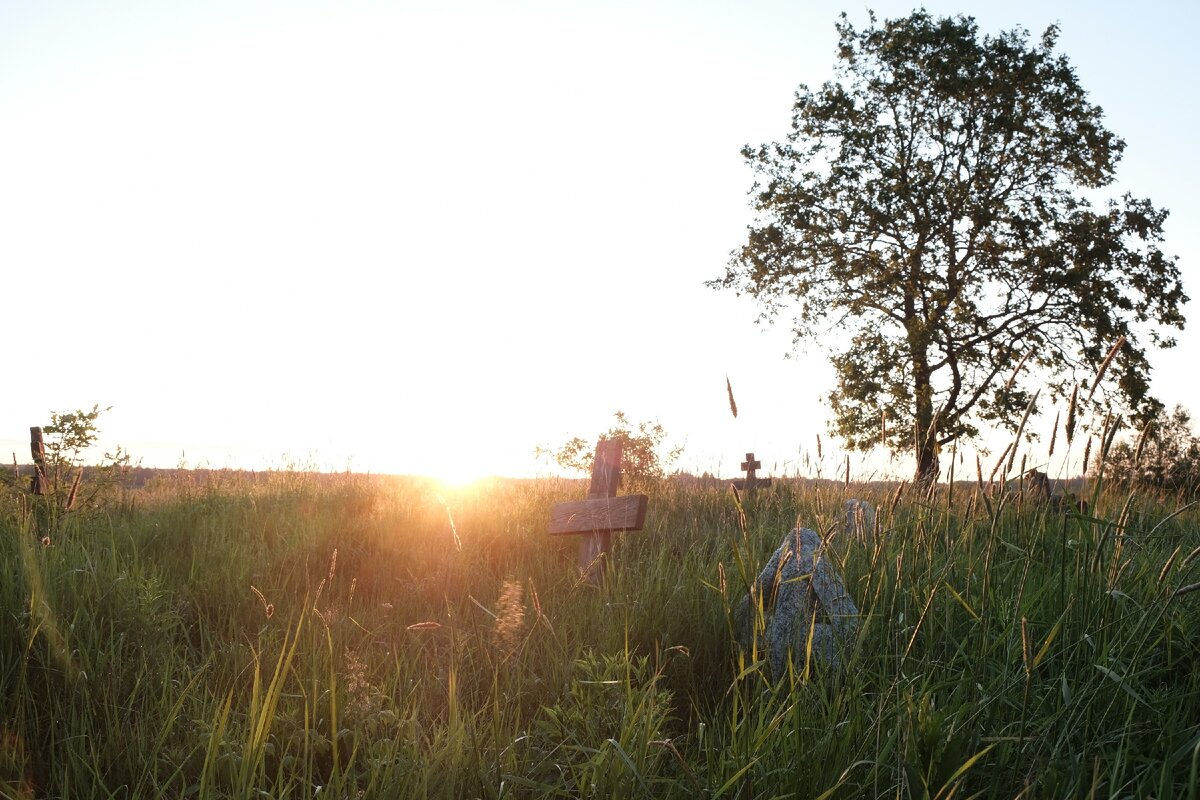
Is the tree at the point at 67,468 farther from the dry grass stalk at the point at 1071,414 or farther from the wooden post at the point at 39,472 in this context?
the dry grass stalk at the point at 1071,414

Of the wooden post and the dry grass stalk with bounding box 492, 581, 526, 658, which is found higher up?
the wooden post

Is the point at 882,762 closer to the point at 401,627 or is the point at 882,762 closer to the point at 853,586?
the point at 853,586

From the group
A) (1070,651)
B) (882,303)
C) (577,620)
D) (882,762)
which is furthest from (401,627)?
(882,303)

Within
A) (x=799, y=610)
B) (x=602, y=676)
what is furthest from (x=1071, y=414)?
(x=602, y=676)

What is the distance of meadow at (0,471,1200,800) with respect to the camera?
83.7 inches

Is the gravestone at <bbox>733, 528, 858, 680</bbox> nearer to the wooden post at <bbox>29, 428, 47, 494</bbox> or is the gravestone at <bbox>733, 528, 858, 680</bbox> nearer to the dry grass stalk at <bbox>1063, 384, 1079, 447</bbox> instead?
the dry grass stalk at <bbox>1063, 384, 1079, 447</bbox>

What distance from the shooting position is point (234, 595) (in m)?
4.51

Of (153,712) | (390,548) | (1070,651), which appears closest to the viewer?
(1070,651)

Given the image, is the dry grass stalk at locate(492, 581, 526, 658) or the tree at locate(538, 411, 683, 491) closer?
the dry grass stalk at locate(492, 581, 526, 658)

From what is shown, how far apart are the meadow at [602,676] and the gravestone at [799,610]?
4.9 inches

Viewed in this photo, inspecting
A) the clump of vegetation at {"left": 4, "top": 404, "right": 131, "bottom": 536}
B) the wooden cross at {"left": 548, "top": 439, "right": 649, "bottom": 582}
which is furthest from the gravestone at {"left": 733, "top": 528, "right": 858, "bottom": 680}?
the clump of vegetation at {"left": 4, "top": 404, "right": 131, "bottom": 536}

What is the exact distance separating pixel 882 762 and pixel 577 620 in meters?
2.15

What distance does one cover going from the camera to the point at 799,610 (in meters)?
3.52

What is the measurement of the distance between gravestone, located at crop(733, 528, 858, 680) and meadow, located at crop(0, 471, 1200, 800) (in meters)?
0.12
